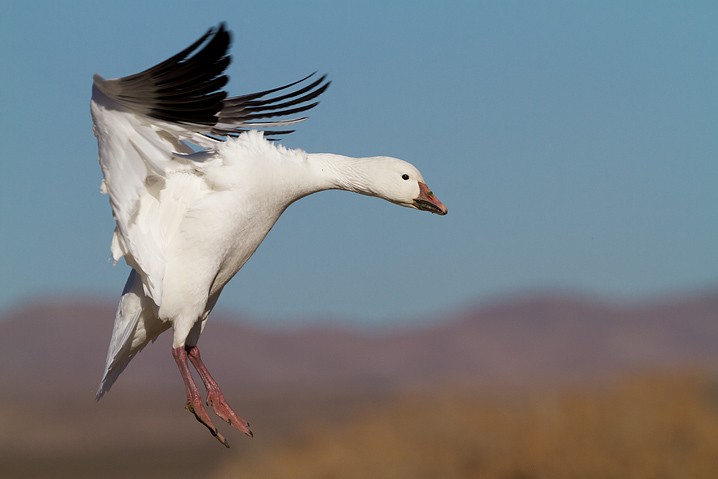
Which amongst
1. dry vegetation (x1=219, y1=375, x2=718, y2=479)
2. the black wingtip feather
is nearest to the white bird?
the black wingtip feather

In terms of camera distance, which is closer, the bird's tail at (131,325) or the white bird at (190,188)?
the white bird at (190,188)

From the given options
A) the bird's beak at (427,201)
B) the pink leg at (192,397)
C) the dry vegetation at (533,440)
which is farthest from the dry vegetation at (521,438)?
the pink leg at (192,397)

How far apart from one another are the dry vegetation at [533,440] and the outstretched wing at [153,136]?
1236 centimetres

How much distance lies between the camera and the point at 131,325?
9328 mm

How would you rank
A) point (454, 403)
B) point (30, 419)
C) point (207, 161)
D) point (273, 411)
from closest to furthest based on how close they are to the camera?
point (207, 161) → point (454, 403) → point (30, 419) → point (273, 411)

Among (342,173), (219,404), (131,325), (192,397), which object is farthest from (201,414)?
(342,173)

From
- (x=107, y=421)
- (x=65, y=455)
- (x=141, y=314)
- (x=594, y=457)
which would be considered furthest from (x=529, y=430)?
(x=107, y=421)

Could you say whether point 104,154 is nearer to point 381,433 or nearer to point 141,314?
point 141,314

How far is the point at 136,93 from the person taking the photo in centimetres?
843

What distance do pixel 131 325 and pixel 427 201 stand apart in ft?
8.95

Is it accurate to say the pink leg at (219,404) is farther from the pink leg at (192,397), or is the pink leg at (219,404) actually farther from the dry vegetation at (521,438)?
the dry vegetation at (521,438)

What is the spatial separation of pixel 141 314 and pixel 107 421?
73.2 meters

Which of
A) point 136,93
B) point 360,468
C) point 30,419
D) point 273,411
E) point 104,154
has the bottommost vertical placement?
point 30,419

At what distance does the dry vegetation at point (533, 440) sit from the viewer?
19328 millimetres
